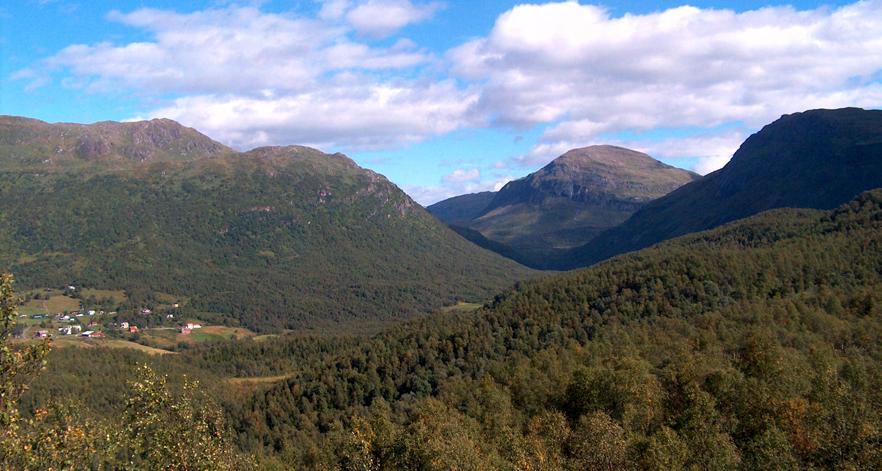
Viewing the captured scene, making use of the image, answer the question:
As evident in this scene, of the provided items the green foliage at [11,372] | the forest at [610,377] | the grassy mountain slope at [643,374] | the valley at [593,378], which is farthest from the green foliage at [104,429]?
the grassy mountain slope at [643,374]

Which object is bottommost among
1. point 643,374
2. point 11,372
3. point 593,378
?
point 643,374

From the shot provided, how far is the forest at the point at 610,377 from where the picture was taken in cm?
4047

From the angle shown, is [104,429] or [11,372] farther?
[104,429]

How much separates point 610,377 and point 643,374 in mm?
7258

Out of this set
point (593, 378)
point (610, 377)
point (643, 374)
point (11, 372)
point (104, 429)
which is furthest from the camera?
point (643, 374)

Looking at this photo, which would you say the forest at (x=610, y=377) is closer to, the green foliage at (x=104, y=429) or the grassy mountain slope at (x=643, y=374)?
the grassy mountain slope at (x=643, y=374)

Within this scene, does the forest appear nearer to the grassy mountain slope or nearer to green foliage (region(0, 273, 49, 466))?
the grassy mountain slope

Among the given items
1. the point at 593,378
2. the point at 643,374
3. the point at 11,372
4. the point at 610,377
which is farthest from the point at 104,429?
the point at 643,374

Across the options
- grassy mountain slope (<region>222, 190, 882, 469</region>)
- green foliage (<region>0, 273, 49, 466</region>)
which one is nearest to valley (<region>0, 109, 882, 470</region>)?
green foliage (<region>0, 273, 49, 466</region>)

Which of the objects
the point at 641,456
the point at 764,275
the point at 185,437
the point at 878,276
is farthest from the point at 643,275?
the point at 185,437

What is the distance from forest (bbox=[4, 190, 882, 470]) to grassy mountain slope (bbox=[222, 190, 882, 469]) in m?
0.33

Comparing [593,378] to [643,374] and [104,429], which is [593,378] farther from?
[104,429]

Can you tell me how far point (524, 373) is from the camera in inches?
3494

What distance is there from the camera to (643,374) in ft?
231
